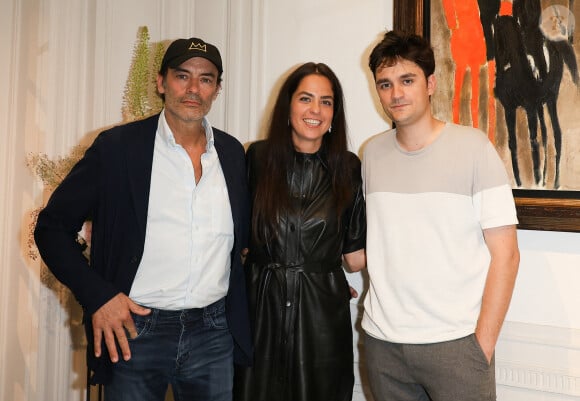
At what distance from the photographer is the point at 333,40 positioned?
8.90 ft

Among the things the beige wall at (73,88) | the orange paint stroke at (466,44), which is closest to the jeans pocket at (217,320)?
the beige wall at (73,88)

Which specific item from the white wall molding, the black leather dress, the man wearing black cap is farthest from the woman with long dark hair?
the white wall molding

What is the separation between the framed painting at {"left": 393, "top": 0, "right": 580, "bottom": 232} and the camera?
6.90ft

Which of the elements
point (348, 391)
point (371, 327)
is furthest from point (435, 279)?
point (348, 391)

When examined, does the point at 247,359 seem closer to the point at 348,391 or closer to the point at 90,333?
the point at 348,391

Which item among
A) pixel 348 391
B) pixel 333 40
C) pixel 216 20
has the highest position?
pixel 216 20

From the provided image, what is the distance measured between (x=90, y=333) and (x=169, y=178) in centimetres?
60

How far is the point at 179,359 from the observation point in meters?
1.87

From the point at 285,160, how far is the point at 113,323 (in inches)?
35.5

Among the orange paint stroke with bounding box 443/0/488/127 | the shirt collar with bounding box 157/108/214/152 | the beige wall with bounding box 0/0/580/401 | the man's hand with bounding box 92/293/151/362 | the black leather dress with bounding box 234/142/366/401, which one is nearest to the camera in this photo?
the man's hand with bounding box 92/293/151/362

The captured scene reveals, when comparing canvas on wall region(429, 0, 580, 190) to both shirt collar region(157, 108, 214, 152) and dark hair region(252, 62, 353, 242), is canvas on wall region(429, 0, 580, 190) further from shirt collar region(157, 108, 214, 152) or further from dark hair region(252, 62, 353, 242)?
shirt collar region(157, 108, 214, 152)

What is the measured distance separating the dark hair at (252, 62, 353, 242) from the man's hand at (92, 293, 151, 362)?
1.93ft

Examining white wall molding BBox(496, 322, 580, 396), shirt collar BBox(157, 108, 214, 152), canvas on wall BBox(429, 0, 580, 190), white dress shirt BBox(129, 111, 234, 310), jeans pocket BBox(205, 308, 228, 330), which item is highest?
canvas on wall BBox(429, 0, 580, 190)

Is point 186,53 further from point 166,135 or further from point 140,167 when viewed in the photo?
point 140,167
